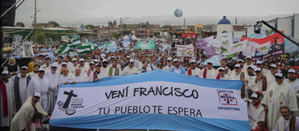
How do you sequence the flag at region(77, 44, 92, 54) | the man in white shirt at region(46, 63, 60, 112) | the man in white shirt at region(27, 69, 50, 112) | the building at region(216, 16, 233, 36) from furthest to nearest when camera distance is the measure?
the building at region(216, 16, 233, 36), the flag at region(77, 44, 92, 54), the man in white shirt at region(46, 63, 60, 112), the man in white shirt at region(27, 69, 50, 112)

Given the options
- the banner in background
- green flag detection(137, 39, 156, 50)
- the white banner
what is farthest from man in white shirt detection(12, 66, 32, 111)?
green flag detection(137, 39, 156, 50)

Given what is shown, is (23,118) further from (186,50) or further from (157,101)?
(186,50)

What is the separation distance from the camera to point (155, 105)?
584 cm

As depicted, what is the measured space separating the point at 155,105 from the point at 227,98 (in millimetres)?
1842

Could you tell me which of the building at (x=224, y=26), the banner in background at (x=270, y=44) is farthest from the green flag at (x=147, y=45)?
the building at (x=224, y=26)

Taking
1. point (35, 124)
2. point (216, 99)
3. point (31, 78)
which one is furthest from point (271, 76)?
point (31, 78)

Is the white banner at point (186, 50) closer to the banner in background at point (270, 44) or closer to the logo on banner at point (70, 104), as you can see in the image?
the banner in background at point (270, 44)

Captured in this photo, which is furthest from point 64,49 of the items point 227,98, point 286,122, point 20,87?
point 286,122

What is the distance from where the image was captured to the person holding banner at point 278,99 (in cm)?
580

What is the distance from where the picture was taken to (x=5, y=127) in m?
7.23

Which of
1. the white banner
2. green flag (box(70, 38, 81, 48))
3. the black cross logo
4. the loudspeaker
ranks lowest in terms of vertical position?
the black cross logo

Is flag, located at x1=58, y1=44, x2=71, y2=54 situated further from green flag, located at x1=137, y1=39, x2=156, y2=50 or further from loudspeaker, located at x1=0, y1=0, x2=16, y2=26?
green flag, located at x1=137, y1=39, x2=156, y2=50

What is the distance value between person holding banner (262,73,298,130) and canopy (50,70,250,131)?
0.60m

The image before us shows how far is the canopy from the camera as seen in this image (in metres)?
5.65
